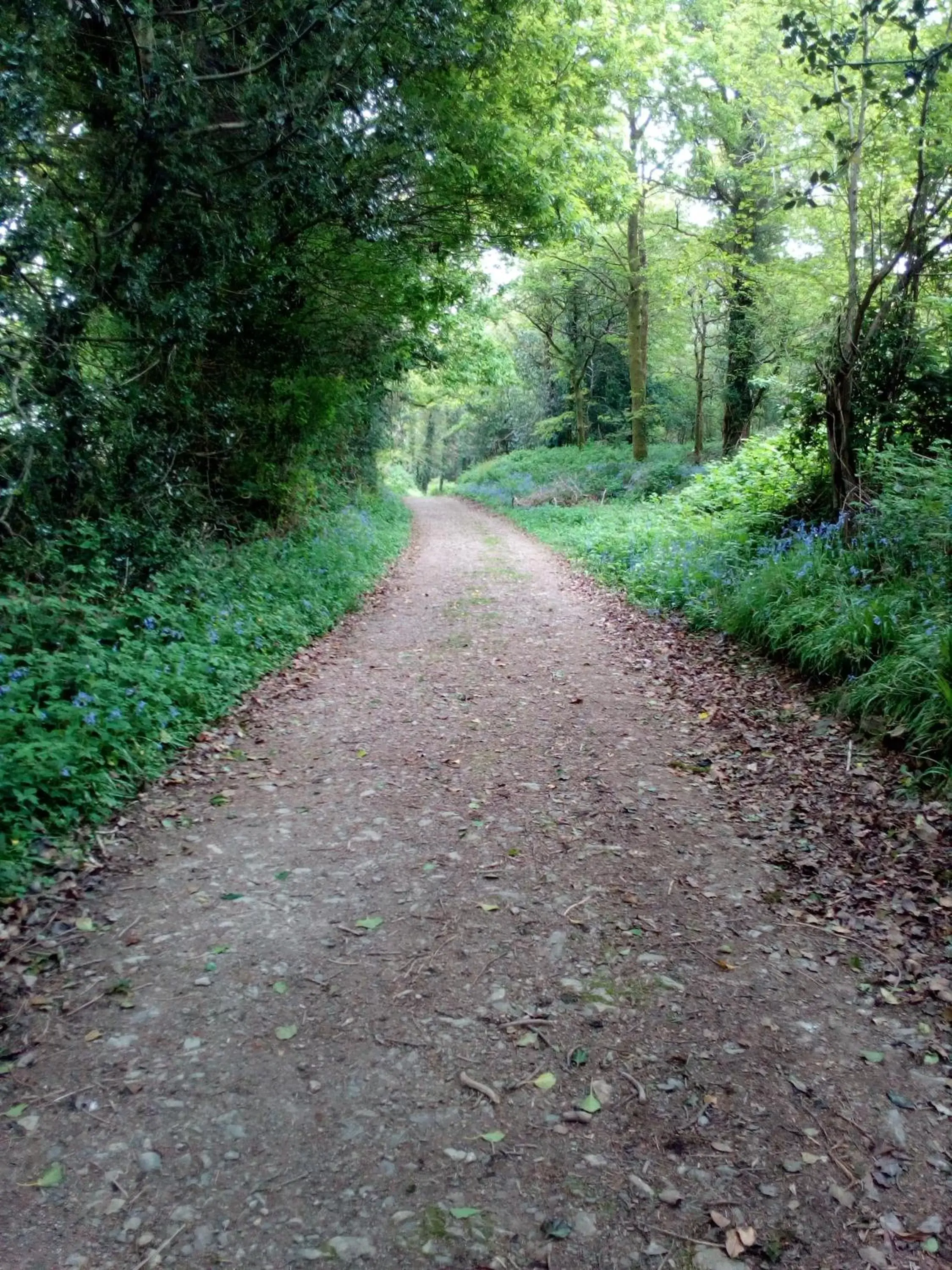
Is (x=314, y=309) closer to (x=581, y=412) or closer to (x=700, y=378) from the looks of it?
(x=700, y=378)

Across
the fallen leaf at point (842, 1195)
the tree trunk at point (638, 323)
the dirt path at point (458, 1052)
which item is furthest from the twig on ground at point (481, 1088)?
the tree trunk at point (638, 323)

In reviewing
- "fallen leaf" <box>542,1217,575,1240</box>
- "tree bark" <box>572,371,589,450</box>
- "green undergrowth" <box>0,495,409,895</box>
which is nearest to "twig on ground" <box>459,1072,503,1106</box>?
"fallen leaf" <box>542,1217,575,1240</box>

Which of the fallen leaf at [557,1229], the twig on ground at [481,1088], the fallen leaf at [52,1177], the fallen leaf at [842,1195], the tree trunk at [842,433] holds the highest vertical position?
the tree trunk at [842,433]

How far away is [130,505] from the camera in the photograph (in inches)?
280

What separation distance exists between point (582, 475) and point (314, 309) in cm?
1605

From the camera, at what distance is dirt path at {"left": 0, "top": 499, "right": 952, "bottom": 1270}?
2.28 meters

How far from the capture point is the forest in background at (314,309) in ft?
17.5

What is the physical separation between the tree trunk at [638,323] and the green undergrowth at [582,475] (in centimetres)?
103

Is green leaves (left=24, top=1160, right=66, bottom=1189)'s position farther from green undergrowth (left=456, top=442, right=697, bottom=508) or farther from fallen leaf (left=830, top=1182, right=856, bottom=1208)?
green undergrowth (left=456, top=442, right=697, bottom=508)

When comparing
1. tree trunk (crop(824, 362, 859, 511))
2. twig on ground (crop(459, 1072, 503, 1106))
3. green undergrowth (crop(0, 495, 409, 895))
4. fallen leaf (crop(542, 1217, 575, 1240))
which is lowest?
fallen leaf (crop(542, 1217, 575, 1240))

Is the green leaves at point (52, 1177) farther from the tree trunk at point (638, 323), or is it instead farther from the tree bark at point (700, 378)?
the tree trunk at point (638, 323)

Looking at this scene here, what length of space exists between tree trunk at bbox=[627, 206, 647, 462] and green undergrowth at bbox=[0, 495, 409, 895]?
15352 millimetres

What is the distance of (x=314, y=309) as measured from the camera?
9.59m

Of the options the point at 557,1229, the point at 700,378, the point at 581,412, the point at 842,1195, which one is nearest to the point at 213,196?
the point at 557,1229
